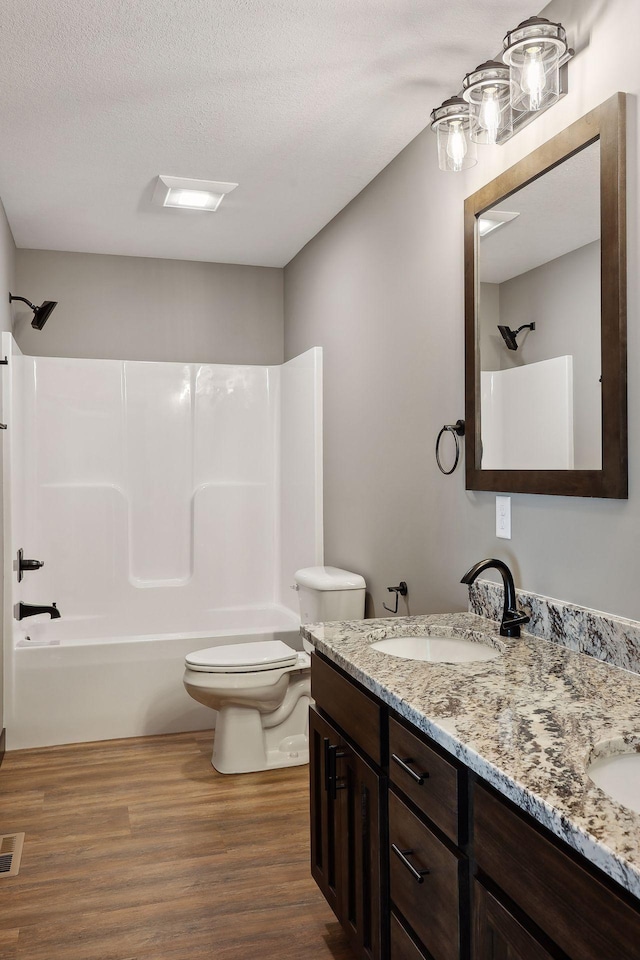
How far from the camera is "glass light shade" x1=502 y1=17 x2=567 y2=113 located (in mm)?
1772

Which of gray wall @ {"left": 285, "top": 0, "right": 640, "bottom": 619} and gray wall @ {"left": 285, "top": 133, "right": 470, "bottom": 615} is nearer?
gray wall @ {"left": 285, "top": 0, "right": 640, "bottom": 619}

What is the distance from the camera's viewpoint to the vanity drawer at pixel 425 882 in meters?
1.29

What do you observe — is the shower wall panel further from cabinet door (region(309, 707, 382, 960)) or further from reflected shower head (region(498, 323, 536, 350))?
reflected shower head (region(498, 323, 536, 350))

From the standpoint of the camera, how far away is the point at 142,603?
4.42m

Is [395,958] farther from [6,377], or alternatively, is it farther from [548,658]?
[6,377]

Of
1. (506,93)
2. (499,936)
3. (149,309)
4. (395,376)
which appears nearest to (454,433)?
(395,376)

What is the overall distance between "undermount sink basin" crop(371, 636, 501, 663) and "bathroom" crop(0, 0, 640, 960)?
236mm

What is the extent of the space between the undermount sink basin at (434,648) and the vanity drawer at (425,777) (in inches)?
19.3

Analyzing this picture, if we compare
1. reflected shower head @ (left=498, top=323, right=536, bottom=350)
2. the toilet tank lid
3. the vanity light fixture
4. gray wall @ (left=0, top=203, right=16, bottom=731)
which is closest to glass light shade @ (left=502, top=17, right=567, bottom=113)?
the vanity light fixture

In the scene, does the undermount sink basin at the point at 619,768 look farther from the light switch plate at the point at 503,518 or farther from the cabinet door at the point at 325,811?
the light switch plate at the point at 503,518

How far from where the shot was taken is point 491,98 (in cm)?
200

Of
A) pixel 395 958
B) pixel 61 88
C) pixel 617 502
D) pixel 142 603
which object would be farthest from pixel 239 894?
pixel 61 88

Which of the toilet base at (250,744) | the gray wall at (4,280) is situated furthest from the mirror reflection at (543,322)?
the gray wall at (4,280)

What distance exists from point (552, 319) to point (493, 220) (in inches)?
19.2
